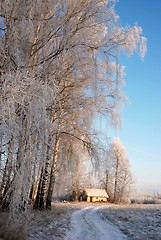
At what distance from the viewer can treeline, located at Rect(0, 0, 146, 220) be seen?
5055mm

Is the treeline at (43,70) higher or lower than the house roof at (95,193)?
higher

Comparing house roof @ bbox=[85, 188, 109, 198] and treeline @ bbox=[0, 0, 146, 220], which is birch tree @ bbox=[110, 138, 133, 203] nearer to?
house roof @ bbox=[85, 188, 109, 198]

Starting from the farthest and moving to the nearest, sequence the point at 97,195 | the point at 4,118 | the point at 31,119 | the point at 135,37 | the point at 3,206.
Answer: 1. the point at 97,195
2. the point at 3,206
3. the point at 135,37
4. the point at 31,119
5. the point at 4,118

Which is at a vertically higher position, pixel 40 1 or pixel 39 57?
pixel 40 1

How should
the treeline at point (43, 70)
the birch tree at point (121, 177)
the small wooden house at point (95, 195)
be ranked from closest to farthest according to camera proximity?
the treeline at point (43, 70) → the small wooden house at point (95, 195) → the birch tree at point (121, 177)

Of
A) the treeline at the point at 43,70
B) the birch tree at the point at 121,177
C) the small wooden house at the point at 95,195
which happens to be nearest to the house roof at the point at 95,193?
the small wooden house at the point at 95,195

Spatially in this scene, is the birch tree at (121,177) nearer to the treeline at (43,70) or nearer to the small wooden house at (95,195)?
the small wooden house at (95,195)

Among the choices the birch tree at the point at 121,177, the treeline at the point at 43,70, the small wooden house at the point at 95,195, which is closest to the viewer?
the treeline at the point at 43,70

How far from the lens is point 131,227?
10516 millimetres

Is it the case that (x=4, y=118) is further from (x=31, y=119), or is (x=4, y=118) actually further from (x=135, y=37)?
(x=135, y=37)

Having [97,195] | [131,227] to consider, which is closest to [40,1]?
[131,227]

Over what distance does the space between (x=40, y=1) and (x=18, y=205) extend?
15.8 feet

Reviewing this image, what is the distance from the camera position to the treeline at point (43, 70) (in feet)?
16.6

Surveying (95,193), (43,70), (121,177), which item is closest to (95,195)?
(95,193)
